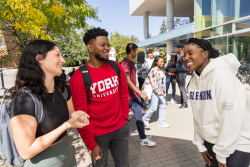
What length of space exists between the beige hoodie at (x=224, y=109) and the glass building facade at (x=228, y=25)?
33.2 feet

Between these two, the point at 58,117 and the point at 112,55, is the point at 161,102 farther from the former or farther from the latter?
the point at 112,55

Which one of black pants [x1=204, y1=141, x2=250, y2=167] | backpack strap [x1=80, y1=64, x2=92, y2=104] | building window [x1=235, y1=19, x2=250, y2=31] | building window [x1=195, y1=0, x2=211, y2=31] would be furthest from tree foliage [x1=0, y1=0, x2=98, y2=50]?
building window [x1=195, y1=0, x2=211, y2=31]

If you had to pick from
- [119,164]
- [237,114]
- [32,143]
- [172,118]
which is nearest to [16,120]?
[32,143]

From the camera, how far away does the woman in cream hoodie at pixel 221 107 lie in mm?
1410

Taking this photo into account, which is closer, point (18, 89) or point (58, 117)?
point (18, 89)

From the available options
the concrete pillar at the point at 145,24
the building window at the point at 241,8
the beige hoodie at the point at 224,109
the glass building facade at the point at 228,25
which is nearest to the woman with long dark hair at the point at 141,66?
the beige hoodie at the point at 224,109

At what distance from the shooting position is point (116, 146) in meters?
2.18

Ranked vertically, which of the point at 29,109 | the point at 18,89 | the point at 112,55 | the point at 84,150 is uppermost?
the point at 112,55

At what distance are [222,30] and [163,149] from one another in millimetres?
11010

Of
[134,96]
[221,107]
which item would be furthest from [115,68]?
[134,96]

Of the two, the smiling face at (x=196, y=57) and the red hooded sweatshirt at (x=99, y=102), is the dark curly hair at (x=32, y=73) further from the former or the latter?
the smiling face at (x=196, y=57)

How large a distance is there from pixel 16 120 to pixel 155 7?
2896cm

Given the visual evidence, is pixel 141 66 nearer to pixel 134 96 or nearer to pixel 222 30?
pixel 134 96

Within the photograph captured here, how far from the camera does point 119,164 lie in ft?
7.18
